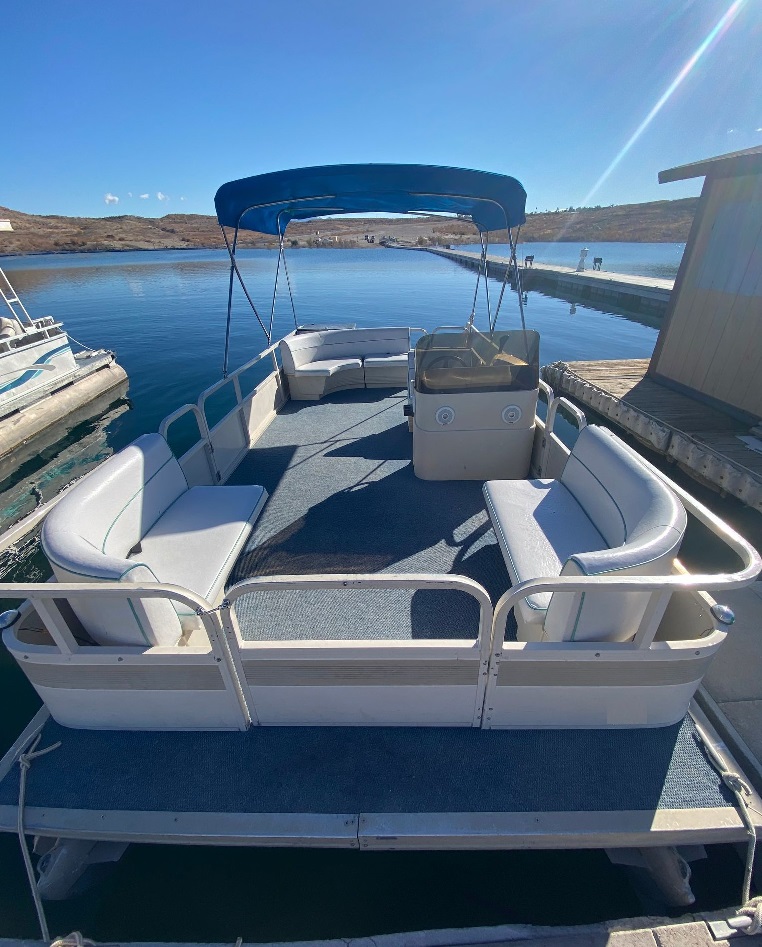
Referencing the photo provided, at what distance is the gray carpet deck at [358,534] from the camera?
275 cm

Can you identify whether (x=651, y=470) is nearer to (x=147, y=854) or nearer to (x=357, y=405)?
(x=147, y=854)

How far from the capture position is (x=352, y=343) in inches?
Answer: 292

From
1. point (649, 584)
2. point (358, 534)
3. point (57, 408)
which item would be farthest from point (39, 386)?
point (649, 584)

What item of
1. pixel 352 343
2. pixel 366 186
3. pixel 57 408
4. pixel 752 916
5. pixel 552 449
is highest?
pixel 366 186

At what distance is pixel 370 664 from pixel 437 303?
73.2 feet

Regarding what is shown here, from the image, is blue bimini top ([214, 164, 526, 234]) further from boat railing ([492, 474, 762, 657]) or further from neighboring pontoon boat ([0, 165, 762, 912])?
boat railing ([492, 474, 762, 657])

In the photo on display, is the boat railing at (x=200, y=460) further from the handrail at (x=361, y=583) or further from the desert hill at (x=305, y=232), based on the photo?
the desert hill at (x=305, y=232)

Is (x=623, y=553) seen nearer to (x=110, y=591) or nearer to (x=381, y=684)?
(x=381, y=684)

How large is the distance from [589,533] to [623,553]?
0.96 m

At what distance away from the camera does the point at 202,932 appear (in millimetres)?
2061

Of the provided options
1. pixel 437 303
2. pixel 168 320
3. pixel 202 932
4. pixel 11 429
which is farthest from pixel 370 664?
pixel 437 303

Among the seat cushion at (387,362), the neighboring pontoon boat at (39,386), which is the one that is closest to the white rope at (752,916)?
the seat cushion at (387,362)

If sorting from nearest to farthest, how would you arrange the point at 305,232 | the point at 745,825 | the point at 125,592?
the point at 125,592
the point at 745,825
the point at 305,232

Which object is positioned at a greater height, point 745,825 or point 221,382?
point 221,382
